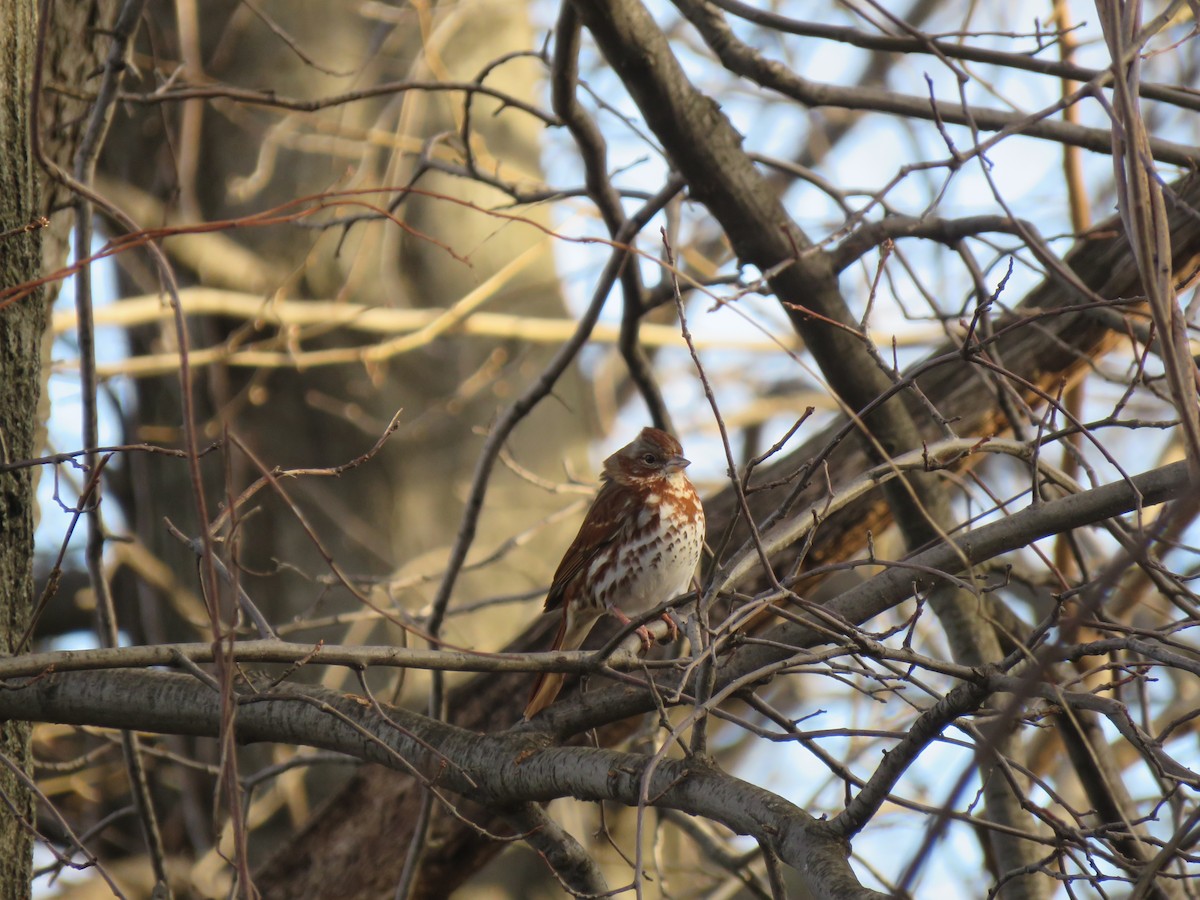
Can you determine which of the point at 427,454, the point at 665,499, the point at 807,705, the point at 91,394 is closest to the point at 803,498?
the point at 665,499

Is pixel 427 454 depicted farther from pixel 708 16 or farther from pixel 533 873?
pixel 708 16

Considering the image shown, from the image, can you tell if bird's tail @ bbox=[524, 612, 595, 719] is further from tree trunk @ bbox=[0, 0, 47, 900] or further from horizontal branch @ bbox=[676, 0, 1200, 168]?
horizontal branch @ bbox=[676, 0, 1200, 168]

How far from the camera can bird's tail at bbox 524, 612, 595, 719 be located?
4172 mm

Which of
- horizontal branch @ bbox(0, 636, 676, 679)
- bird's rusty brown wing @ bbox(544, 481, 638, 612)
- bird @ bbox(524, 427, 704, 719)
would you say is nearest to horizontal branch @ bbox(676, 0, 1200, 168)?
bird @ bbox(524, 427, 704, 719)

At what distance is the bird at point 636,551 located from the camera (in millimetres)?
4824

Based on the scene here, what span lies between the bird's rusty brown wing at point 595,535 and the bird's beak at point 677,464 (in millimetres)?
183

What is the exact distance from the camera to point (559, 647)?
15.6ft

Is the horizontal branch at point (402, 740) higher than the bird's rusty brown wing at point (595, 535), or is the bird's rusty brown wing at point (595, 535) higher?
the bird's rusty brown wing at point (595, 535)

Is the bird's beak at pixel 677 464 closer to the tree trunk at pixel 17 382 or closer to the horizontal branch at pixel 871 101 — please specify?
the horizontal branch at pixel 871 101

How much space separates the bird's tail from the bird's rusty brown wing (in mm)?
102

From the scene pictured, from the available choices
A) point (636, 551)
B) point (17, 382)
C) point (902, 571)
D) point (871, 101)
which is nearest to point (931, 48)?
point (871, 101)

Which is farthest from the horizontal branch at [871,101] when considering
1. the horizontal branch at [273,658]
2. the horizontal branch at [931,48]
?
the horizontal branch at [273,658]

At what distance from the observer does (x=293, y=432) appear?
6.81m

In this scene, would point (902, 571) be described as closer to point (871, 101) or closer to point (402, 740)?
point (402, 740)
